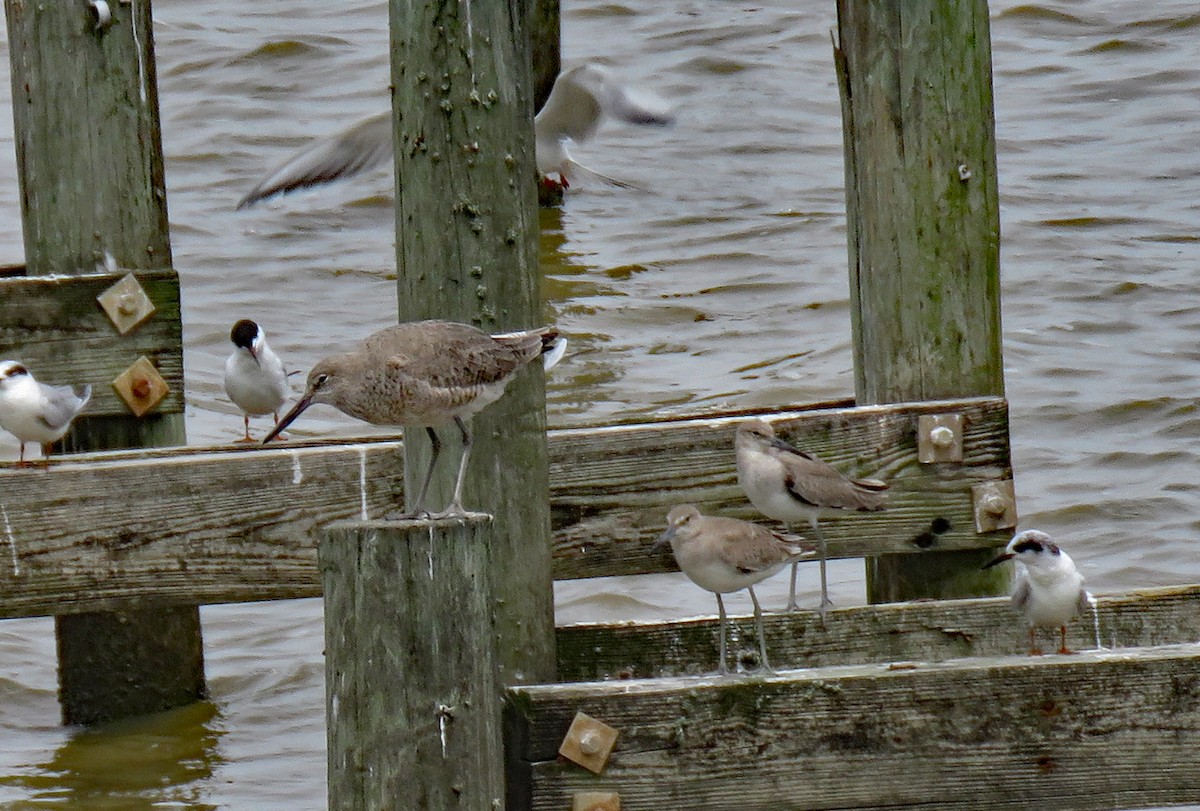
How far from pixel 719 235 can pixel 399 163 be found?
1001 cm

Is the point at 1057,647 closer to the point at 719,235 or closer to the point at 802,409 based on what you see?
the point at 802,409

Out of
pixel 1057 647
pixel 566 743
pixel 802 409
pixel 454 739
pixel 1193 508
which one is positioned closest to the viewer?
pixel 454 739

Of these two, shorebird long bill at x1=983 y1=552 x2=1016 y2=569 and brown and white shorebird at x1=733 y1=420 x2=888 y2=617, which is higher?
brown and white shorebird at x1=733 y1=420 x2=888 y2=617

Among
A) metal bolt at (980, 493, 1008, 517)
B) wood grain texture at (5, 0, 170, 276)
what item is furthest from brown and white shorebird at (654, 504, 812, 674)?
wood grain texture at (5, 0, 170, 276)

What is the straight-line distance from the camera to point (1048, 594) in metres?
4.90

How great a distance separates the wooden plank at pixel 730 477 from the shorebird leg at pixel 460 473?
2.73 feet

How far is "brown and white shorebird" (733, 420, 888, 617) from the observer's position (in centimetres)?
491

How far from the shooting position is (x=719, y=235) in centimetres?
1391

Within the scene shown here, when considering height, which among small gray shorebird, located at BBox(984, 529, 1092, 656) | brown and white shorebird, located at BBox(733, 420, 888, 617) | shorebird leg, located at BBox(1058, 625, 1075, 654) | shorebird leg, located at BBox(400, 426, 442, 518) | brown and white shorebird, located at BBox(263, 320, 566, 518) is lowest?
shorebird leg, located at BBox(1058, 625, 1075, 654)

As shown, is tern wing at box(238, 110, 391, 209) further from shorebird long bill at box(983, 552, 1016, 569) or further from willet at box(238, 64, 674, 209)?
shorebird long bill at box(983, 552, 1016, 569)

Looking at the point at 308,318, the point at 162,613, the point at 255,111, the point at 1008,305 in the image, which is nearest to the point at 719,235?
the point at 1008,305

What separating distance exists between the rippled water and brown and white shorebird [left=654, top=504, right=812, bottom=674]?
242 centimetres

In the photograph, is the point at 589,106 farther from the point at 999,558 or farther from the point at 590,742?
the point at 590,742

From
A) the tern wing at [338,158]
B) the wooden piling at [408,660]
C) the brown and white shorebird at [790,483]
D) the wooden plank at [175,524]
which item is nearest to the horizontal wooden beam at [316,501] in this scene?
the wooden plank at [175,524]
